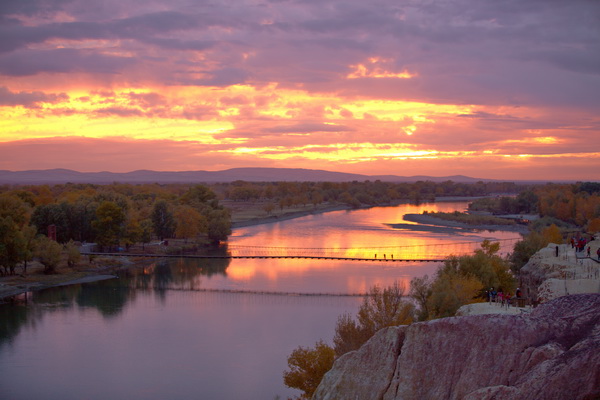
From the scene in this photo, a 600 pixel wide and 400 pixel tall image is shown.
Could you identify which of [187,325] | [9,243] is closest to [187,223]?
[9,243]

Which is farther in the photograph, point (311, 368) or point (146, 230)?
point (146, 230)

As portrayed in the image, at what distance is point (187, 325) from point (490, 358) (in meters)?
18.3

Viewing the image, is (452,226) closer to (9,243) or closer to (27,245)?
(27,245)

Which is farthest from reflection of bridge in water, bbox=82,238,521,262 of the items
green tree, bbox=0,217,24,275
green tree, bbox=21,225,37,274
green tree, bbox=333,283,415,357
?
green tree, bbox=333,283,415,357

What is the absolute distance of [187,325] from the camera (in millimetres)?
24000

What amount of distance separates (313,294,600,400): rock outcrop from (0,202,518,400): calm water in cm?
880

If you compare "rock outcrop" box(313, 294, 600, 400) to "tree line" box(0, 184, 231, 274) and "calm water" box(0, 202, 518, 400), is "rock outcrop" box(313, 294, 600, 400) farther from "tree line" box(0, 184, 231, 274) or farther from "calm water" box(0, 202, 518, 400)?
"tree line" box(0, 184, 231, 274)

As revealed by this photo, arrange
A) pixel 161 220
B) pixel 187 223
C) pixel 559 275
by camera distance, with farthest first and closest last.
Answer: pixel 187 223 → pixel 161 220 → pixel 559 275

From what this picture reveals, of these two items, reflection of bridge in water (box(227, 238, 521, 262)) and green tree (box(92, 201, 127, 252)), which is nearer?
reflection of bridge in water (box(227, 238, 521, 262))

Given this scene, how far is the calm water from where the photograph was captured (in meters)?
17.5

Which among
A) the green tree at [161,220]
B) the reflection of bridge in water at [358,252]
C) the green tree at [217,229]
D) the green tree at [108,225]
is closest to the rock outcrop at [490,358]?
the reflection of bridge in water at [358,252]

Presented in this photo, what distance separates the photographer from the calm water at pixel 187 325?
17.5 metres

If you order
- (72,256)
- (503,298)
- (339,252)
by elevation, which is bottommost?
(339,252)

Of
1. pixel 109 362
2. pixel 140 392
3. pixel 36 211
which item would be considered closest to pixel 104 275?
pixel 36 211
